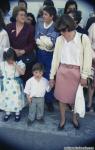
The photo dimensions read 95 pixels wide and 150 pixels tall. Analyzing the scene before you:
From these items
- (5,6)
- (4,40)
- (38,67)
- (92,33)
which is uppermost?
(5,6)

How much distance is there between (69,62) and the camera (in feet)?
17.6

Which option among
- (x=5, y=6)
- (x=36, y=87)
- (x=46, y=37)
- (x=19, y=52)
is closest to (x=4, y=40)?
(x=19, y=52)

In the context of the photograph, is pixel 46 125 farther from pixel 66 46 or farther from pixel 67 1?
pixel 67 1

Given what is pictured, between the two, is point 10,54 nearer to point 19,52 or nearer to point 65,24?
point 19,52

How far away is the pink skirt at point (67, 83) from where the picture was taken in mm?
5350

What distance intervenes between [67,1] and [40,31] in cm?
85

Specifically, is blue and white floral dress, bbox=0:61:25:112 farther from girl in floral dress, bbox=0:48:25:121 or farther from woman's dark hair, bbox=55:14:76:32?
woman's dark hair, bbox=55:14:76:32

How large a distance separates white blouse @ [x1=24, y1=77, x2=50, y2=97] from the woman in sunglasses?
0.65ft

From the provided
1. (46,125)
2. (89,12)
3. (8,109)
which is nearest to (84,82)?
(46,125)

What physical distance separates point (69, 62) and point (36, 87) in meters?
0.65

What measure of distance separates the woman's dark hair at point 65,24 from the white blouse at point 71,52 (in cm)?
20

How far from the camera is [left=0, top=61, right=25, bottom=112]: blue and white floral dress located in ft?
19.0

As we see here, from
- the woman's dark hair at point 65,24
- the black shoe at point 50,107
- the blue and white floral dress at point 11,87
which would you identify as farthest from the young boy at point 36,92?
the woman's dark hair at point 65,24

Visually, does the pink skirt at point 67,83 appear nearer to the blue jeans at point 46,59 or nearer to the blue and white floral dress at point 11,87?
the blue jeans at point 46,59
